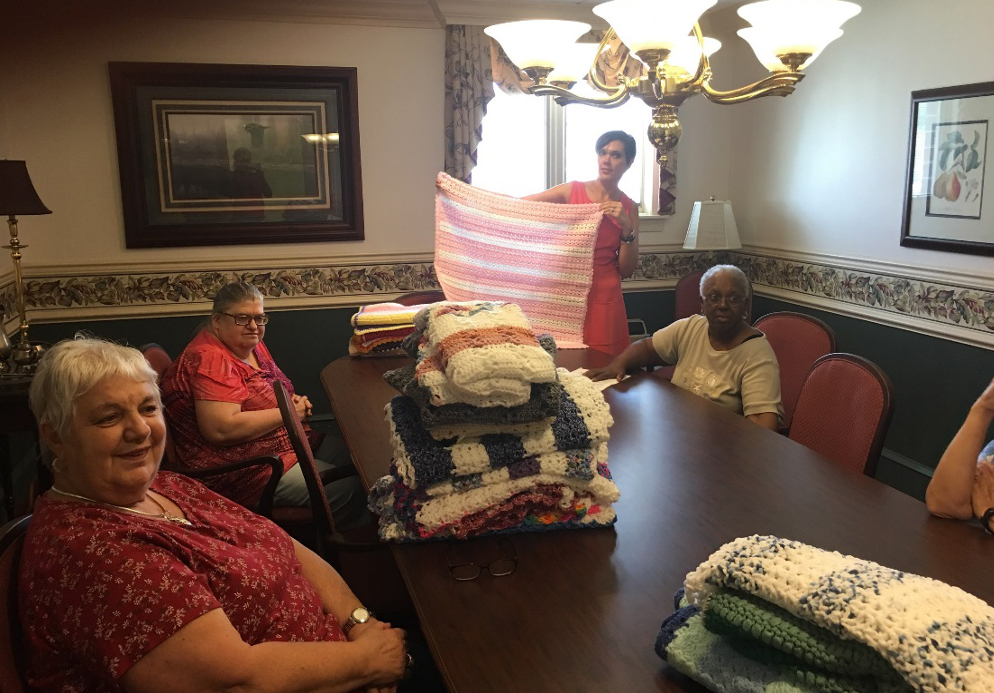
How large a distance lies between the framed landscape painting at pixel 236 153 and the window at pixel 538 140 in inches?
30.8

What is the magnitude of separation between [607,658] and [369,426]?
1.21m

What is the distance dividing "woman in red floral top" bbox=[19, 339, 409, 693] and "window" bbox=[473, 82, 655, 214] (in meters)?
3.10

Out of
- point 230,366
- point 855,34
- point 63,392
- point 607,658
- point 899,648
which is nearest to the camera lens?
point 899,648

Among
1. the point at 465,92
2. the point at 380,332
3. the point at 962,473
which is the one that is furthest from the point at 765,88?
Result: the point at 465,92

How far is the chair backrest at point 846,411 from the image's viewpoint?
6.82 feet

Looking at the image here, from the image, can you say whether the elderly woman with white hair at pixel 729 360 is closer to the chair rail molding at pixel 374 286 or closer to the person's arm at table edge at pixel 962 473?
the person's arm at table edge at pixel 962 473

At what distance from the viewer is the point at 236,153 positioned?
386cm

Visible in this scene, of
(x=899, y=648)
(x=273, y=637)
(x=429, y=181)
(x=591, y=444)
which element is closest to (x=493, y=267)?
(x=429, y=181)

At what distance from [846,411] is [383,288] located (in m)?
2.57

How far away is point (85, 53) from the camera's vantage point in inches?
143

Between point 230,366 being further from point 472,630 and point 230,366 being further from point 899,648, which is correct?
point 899,648

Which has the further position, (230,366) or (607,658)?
(230,366)

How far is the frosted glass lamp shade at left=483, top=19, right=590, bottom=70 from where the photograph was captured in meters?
2.04

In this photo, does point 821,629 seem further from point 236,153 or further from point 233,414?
point 236,153
